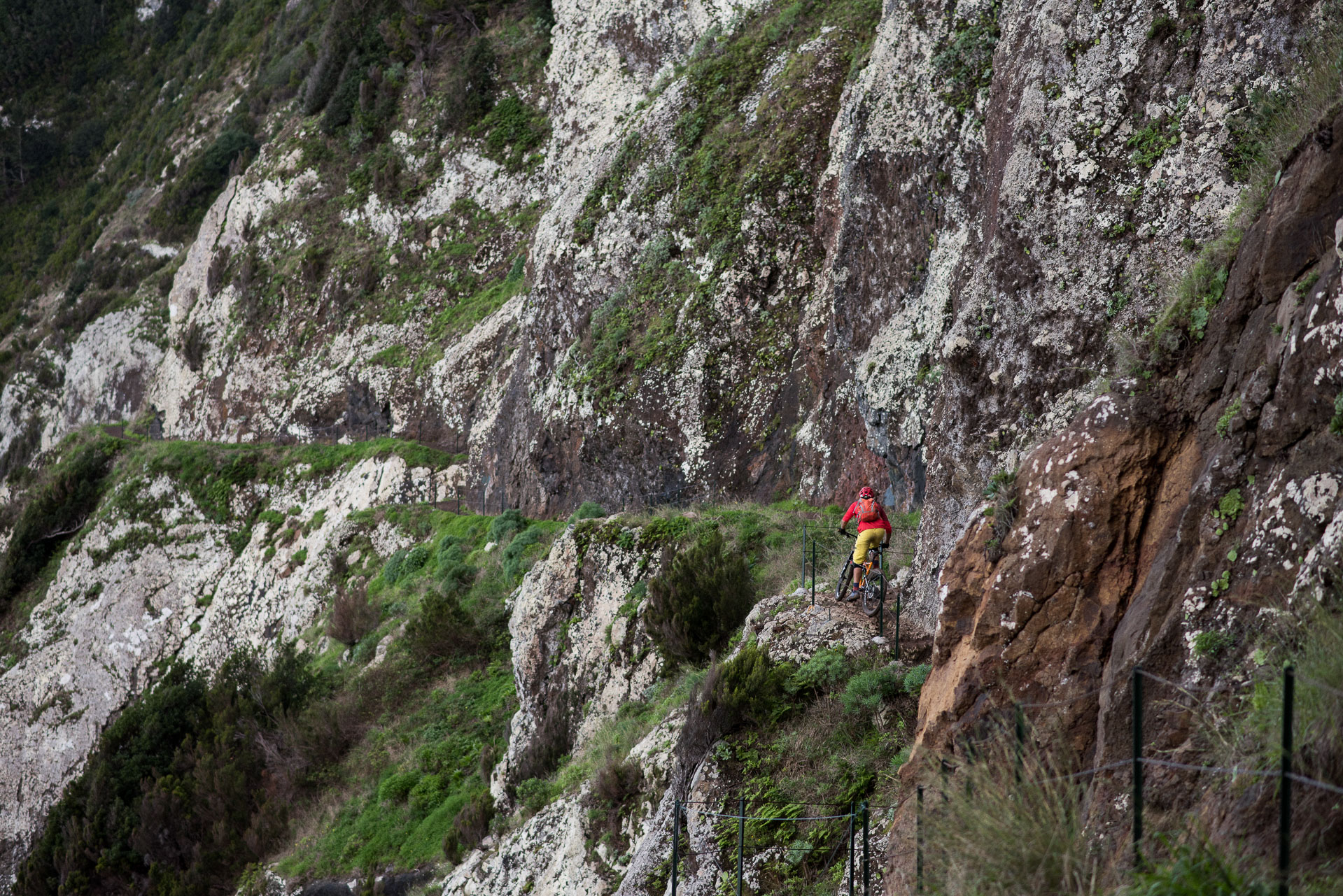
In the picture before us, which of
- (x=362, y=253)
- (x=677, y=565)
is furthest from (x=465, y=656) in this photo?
(x=362, y=253)

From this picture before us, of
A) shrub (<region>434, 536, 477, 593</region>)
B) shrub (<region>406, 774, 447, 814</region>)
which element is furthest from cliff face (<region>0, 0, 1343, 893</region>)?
shrub (<region>406, 774, 447, 814</region>)

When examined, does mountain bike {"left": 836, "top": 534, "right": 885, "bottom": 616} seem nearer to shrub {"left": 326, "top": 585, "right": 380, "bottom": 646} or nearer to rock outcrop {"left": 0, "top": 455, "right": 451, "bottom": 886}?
shrub {"left": 326, "top": 585, "right": 380, "bottom": 646}

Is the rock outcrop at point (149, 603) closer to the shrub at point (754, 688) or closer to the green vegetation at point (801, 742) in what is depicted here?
the shrub at point (754, 688)

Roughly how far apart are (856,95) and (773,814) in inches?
449

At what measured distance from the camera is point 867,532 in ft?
34.3

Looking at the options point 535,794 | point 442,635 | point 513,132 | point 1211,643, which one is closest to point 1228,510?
point 1211,643

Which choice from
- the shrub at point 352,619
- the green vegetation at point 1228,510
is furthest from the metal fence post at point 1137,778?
the shrub at point 352,619

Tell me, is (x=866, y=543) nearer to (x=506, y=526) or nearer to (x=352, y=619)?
(x=506, y=526)

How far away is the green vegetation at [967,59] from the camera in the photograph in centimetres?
1330

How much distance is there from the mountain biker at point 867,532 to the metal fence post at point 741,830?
2.83 metres

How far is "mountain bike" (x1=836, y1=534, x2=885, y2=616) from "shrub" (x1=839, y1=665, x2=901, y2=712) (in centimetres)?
150

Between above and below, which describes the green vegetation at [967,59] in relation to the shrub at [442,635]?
above

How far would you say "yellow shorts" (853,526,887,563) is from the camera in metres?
10.4

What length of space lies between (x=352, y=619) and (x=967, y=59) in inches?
679
